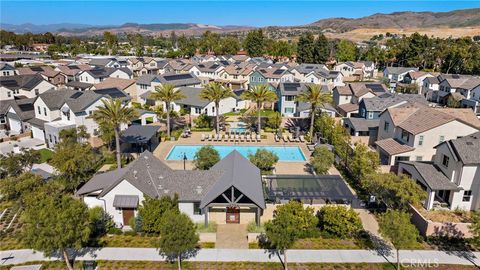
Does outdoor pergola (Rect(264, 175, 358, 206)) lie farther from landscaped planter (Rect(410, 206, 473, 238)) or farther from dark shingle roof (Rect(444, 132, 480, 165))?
dark shingle roof (Rect(444, 132, 480, 165))

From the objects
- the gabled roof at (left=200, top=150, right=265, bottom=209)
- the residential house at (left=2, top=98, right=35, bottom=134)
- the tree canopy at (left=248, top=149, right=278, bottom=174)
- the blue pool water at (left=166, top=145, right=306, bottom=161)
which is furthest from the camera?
the residential house at (left=2, top=98, right=35, bottom=134)

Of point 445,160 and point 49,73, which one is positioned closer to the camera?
point 445,160

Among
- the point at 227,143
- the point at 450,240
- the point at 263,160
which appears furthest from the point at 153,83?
the point at 450,240

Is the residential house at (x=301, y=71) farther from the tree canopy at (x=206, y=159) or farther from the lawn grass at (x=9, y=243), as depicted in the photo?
the lawn grass at (x=9, y=243)

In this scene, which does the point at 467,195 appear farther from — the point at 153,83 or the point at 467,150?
the point at 153,83

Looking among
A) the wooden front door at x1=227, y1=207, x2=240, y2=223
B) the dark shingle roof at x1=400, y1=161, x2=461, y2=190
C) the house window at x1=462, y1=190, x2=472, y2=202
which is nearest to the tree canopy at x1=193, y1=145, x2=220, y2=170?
the wooden front door at x1=227, y1=207, x2=240, y2=223

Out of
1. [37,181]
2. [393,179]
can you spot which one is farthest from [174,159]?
[393,179]

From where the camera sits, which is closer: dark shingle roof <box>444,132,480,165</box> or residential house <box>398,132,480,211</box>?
dark shingle roof <box>444,132,480,165</box>

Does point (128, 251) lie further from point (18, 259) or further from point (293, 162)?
point (293, 162)
